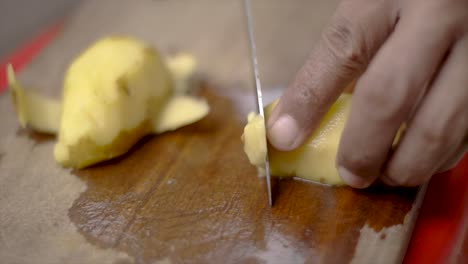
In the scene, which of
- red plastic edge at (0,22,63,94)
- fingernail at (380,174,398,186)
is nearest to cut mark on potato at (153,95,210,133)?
fingernail at (380,174,398,186)

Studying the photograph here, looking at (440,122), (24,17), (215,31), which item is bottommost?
(24,17)

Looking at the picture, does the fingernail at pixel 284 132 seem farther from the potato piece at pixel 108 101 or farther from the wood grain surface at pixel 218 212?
the potato piece at pixel 108 101

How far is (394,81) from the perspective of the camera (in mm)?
805

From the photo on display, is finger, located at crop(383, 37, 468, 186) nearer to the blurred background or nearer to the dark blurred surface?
the blurred background

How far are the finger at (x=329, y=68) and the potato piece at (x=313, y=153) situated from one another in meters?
0.04

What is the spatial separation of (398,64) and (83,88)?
2.14 feet

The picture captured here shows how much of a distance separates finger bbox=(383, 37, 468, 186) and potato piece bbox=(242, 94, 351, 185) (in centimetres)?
15

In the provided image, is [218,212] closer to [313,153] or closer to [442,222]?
[313,153]

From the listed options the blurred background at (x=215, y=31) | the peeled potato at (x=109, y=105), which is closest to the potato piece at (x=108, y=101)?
the peeled potato at (x=109, y=105)

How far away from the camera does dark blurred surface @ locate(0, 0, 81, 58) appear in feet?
6.57

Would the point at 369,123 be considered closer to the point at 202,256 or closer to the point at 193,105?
the point at 202,256

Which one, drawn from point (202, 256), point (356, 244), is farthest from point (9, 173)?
point (356, 244)

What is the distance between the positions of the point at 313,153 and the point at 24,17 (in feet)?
4.92

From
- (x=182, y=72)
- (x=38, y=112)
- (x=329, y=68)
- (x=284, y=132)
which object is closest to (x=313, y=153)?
(x=284, y=132)
